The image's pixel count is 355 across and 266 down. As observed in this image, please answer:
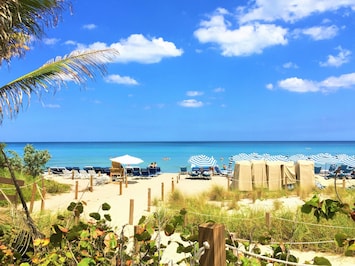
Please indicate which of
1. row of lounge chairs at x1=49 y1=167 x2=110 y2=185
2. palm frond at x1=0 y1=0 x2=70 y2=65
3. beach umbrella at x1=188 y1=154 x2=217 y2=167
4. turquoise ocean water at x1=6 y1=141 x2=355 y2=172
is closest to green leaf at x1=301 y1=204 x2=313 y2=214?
palm frond at x1=0 y1=0 x2=70 y2=65

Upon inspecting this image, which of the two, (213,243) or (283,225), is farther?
(283,225)

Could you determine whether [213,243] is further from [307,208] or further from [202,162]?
[202,162]

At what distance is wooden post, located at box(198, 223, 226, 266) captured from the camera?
1.39 metres

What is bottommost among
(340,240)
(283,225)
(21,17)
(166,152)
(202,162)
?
(166,152)

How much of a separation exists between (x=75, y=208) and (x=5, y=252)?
455mm

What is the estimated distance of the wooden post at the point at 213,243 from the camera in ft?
4.56

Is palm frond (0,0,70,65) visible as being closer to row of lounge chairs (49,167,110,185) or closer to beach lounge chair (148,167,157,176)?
row of lounge chairs (49,167,110,185)

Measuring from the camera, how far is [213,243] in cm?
139

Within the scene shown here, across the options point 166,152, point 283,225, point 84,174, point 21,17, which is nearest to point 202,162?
point 84,174

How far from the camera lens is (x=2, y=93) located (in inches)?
147

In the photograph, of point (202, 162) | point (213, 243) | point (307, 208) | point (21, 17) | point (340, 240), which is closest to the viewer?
point (213, 243)

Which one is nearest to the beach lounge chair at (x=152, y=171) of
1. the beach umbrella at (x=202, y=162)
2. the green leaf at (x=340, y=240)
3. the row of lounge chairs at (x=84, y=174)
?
the row of lounge chairs at (x=84, y=174)

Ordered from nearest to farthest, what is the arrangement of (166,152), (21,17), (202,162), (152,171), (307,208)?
1. (307,208)
2. (21,17)
3. (152,171)
4. (202,162)
5. (166,152)

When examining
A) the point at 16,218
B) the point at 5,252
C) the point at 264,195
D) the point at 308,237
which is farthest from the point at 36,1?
the point at 264,195
